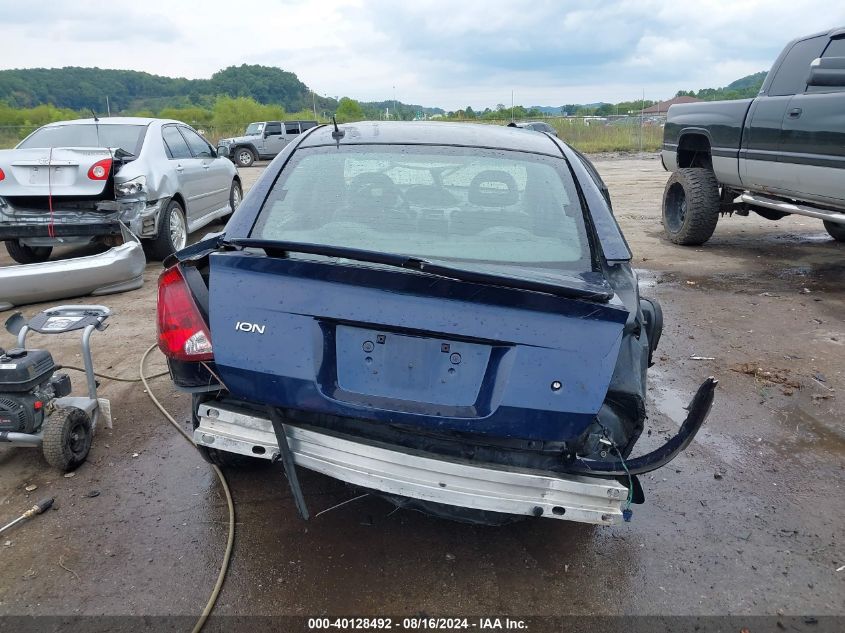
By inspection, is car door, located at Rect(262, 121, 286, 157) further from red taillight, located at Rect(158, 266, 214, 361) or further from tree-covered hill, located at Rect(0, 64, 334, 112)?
tree-covered hill, located at Rect(0, 64, 334, 112)

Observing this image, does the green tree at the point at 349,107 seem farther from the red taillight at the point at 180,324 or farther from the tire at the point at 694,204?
the red taillight at the point at 180,324

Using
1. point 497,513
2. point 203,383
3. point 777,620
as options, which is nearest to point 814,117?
point 777,620

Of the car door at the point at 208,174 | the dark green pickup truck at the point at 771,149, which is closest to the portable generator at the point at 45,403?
the car door at the point at 208,174

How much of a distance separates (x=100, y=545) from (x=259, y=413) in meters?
0.95

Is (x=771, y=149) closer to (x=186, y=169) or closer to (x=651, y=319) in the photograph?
(x=651, y=319)

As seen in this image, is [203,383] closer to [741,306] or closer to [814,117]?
[741,306]

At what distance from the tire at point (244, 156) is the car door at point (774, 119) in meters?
21.3

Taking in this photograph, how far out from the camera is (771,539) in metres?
2.62

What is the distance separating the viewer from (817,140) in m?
5.88

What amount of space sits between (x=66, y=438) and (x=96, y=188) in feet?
13.3

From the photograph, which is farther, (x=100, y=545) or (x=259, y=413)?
(x=100, y=545)

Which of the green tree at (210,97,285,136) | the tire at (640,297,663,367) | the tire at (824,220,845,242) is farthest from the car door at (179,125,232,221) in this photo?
the green tree at (210,97,285,136)

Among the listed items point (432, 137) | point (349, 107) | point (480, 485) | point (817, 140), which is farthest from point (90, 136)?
point (349, 107)

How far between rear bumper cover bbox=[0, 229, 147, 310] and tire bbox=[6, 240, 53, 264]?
1.64m
